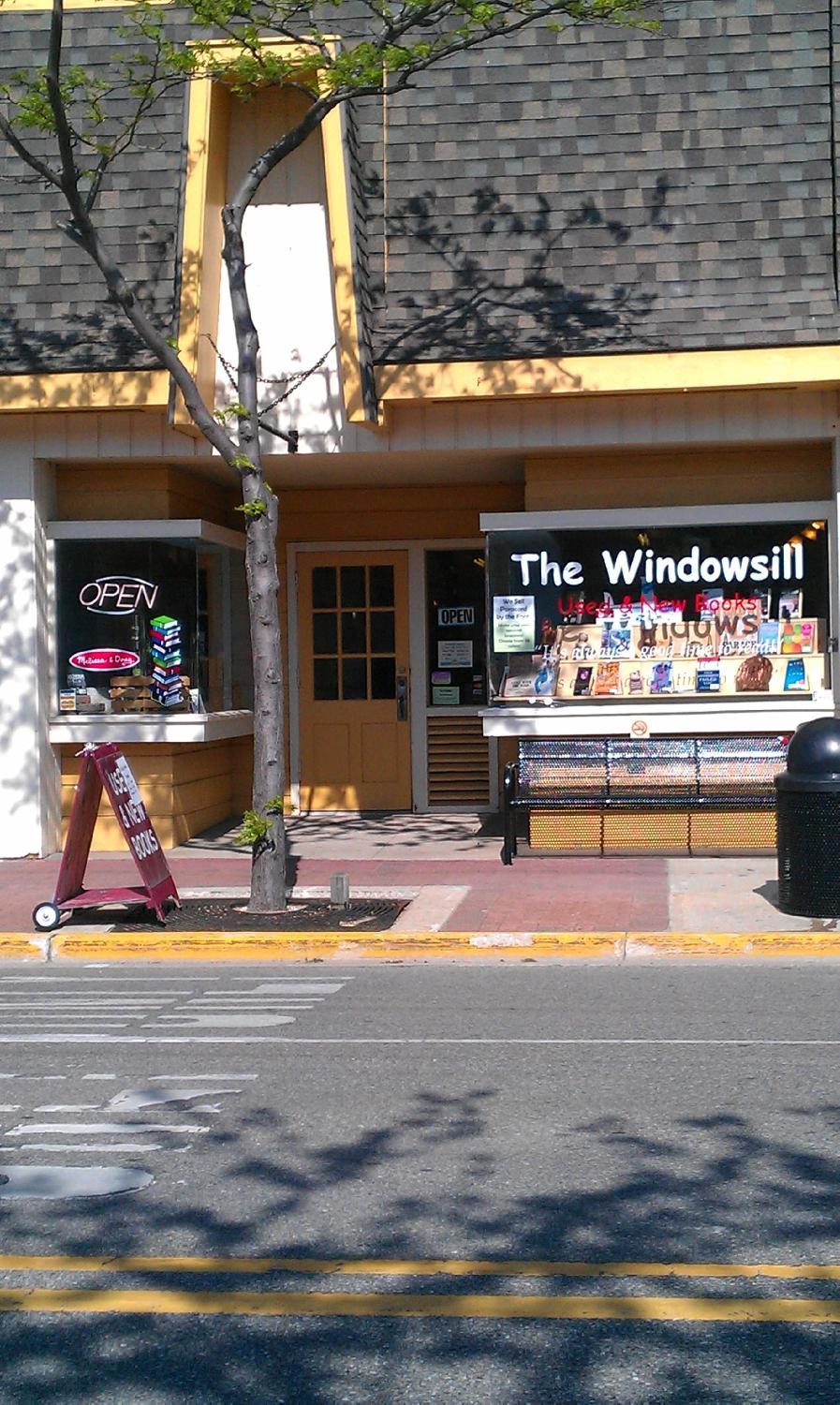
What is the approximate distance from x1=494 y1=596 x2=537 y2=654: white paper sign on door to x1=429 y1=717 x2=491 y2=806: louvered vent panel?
2.61 metres

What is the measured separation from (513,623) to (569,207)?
11.5 feet

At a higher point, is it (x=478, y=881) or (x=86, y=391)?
(x=86, y=391)

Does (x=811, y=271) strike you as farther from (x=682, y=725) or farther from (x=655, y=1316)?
(x=655, y=1316)

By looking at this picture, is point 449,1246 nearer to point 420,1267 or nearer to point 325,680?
point 420,1267

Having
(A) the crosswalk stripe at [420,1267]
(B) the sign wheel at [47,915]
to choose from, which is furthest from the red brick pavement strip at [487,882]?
(A) the crosswalk stripe at [420,1267]

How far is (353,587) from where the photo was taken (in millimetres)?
16766

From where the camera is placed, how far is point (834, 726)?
10.5 metres

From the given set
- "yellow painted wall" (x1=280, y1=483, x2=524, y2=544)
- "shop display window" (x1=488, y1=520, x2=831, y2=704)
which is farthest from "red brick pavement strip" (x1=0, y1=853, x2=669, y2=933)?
"yellow painted wall" (x1=280, y1=483, x2=524, y2=544)

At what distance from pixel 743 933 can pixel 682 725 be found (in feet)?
12.3

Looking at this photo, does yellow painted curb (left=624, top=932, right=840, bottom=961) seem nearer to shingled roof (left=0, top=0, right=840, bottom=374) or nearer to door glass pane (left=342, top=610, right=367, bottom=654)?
shingled roof (left=0, top=0, right=840, bottom=374)

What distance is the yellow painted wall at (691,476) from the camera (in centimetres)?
1373

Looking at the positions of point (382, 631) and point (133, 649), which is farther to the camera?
point (382, 631)

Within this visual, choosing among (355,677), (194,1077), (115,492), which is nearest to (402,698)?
(355,677)

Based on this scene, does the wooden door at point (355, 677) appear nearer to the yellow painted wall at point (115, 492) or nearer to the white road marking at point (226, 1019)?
the yellow painted wall at point (115, 492)
